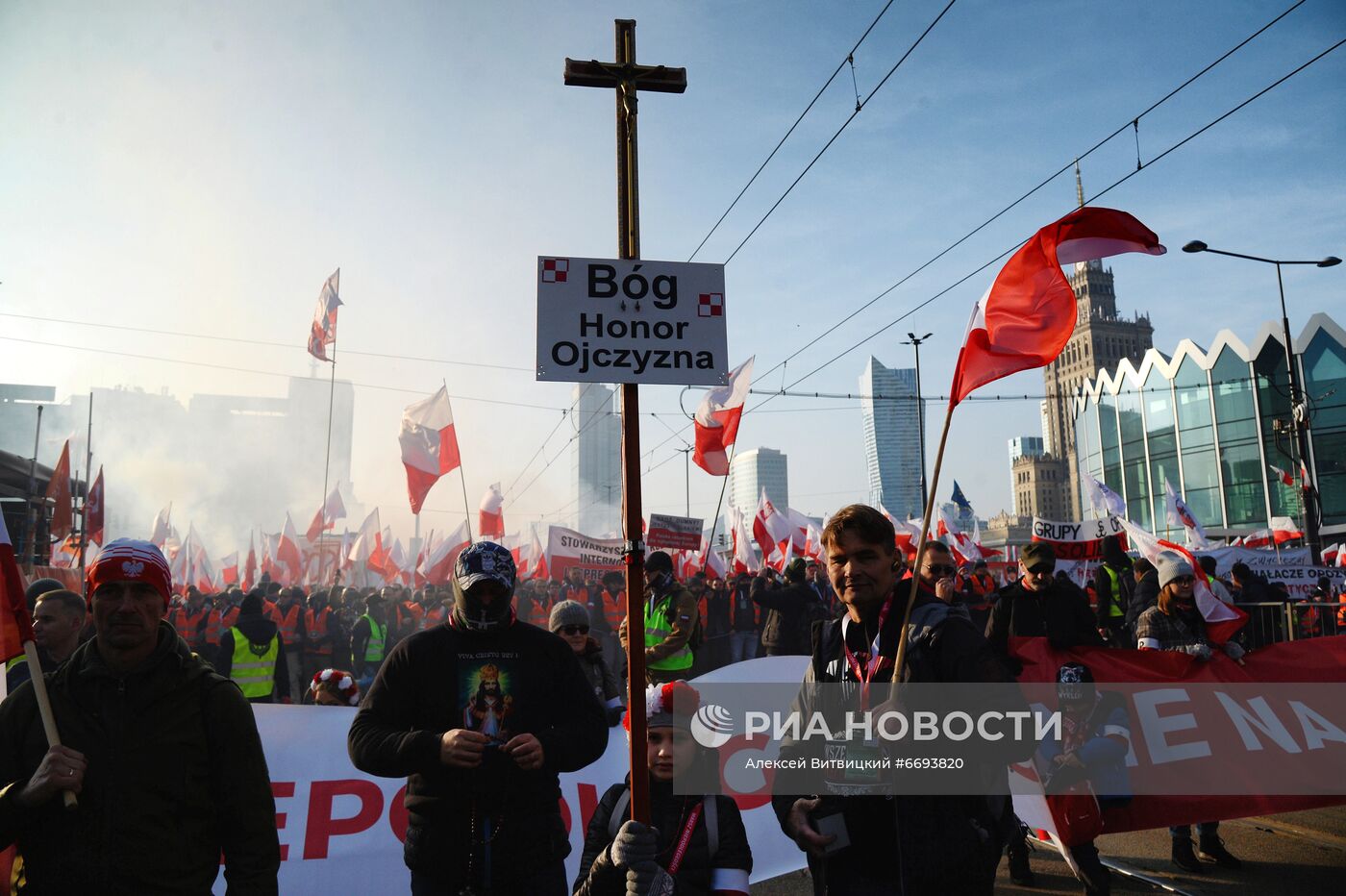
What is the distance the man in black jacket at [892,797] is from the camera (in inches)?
101

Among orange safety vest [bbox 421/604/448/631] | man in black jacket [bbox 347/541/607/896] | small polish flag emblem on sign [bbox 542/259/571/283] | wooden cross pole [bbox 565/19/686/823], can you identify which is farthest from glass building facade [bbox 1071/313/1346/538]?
man in black jacket [bbox 347/541/607/896]

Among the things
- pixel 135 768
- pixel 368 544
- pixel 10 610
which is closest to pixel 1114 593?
pixel 135 768

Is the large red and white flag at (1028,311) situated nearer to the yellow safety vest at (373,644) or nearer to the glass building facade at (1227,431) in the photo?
the yellow safety vest at (373,644)

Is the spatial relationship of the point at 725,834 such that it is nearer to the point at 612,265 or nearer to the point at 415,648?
the point at 415,648

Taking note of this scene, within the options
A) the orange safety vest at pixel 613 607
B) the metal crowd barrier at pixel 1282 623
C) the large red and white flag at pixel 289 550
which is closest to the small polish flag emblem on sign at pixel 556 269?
the metal crowd barrier at pixel 1282 623

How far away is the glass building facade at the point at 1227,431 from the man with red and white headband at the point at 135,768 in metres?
49.3

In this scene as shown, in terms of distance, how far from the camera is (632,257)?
3.96 metres

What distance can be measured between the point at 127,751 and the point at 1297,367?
61.0 m

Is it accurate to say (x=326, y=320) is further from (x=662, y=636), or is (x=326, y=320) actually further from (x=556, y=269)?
(x=556, y=269)

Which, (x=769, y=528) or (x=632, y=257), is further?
(x=769, y=528)

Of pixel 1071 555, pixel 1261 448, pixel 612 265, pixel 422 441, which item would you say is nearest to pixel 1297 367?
pixel 1261 448

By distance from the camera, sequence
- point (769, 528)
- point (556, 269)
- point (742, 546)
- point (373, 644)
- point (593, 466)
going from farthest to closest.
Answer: point (593, 466), point (742, 546), point (769, 528), point (373, 644), point (556, 269)

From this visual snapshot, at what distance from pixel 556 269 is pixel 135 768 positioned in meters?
2.30

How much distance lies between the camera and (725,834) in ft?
10.8
